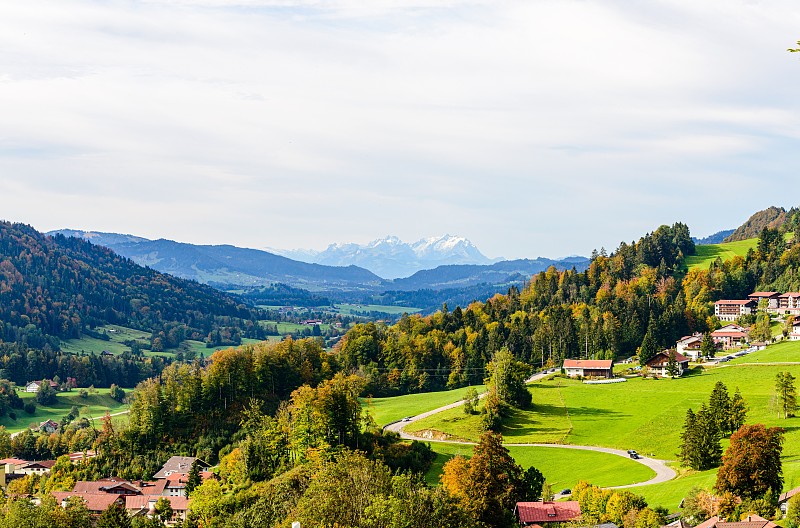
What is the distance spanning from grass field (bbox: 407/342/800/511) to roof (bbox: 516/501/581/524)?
8.85 meters

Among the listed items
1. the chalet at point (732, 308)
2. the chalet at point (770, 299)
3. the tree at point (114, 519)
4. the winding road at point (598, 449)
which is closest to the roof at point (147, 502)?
the tree at point (114, 519)

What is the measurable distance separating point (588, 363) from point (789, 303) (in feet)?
145

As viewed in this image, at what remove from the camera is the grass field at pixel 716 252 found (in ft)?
568

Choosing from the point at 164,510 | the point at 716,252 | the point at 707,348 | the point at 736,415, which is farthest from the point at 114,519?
the point at 716,252

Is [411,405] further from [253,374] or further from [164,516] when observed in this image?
[164,516]

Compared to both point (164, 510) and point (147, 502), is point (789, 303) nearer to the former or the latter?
point (147, 502)

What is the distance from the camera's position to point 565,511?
5731 cm

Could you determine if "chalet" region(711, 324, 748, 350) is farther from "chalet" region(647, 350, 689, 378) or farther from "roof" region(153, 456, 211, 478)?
"roof" region(153, 456, 211, 478)

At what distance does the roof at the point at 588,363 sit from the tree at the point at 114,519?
6937cm

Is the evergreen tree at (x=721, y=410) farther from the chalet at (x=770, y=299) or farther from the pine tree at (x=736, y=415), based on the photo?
the chalet at (x=770, y=299)

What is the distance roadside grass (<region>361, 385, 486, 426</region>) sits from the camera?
3959 inches

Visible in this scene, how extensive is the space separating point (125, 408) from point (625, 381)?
273ft

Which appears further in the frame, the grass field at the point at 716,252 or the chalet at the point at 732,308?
the grass field at the point at 716,252

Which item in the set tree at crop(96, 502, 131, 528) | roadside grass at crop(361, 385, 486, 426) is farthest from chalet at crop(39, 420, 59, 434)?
tree at crop(96, 502, 131, 528)
